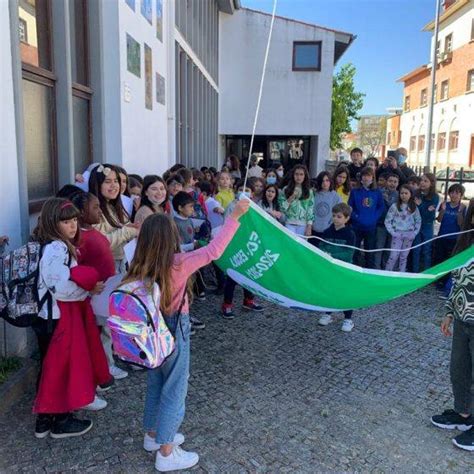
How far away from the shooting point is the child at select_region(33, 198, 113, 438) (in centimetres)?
288

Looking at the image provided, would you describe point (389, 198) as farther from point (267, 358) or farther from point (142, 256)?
point (142, 256)

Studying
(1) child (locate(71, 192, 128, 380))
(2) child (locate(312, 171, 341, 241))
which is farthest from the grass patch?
(2) child (locate(312, 171, 341, 241))

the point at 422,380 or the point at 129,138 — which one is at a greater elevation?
the point at 129,138

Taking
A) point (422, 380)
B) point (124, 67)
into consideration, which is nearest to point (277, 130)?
point (124, 67)

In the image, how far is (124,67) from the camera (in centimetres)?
610

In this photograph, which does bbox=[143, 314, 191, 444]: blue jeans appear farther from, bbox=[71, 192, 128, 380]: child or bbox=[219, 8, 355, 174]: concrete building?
bbox=[219, 8, 355, 174]: concrete building

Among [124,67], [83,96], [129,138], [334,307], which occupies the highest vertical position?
[124,67]

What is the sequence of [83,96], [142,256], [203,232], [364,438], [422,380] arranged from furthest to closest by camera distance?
[83,96], [203,232], [422,380], [364,438], [142,256]

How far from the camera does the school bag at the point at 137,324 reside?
2.49 meters

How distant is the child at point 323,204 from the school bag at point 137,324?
437 centimetres

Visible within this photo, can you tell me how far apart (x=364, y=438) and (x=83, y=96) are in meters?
4.73

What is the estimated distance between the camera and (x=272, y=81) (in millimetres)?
18766

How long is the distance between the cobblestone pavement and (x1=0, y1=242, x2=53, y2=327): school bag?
87 cm

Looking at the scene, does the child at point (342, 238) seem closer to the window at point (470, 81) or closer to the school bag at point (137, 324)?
the school bag at point (137, 324)
